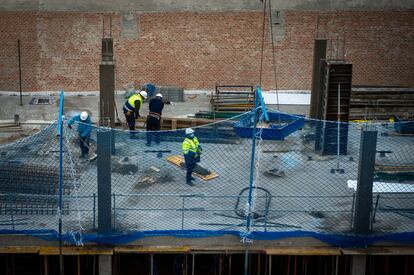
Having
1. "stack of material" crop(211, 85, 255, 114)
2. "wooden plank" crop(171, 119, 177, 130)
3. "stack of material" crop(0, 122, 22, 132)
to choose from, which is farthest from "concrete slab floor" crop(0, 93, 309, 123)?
"wooden plank" crop(171, 119, 177, 130)

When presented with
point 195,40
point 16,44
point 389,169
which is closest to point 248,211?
point 389,169

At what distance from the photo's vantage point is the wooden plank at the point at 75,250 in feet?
37.6

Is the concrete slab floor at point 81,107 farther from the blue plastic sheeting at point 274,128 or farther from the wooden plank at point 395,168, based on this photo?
the wooden plank at point 395,168

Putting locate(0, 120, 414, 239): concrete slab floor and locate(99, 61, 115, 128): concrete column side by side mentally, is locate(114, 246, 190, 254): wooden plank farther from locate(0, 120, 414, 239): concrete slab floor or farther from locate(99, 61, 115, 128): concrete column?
locate(99, 61, 115, 128): concrete column

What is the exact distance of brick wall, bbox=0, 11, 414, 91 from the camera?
24.9 metres

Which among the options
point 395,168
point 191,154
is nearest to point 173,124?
point 191,154

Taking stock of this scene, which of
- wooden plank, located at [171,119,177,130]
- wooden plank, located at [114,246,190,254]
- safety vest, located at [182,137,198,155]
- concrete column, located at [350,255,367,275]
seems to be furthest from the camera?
A: wooden plank, located at [171,119,177,130]

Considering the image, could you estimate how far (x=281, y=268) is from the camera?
40.7 ft

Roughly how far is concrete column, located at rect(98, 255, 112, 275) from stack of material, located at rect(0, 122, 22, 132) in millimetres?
9459

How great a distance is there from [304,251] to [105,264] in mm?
3642

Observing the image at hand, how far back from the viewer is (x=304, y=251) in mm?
11609

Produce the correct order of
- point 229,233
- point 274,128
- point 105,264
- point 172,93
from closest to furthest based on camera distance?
point 105,264, point 229,233, point 274,128, point 172,93

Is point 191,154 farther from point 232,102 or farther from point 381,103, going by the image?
point 381,103

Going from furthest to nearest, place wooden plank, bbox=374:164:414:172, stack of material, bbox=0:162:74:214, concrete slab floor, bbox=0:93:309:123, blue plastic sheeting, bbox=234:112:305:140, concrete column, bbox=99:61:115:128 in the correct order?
1. concrete slab floor, bbox=0:93:309:123
2. blue plastic sheeting, bbox=234:112:305:140
3. concrete column, bbox=99:61:115:128
4. wooden plank, bbox=374:164:414:172
5. stack of material, bbox=0:162:74:214
